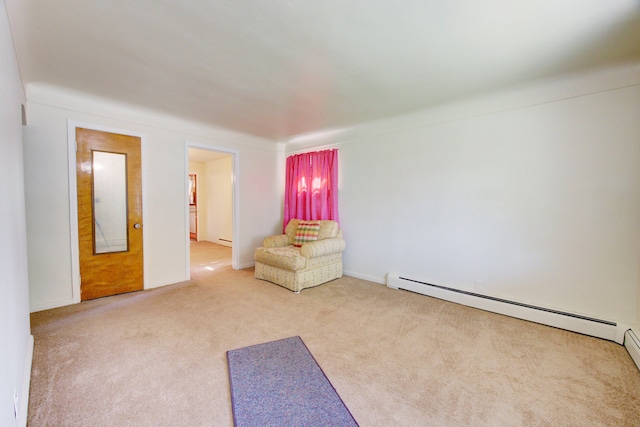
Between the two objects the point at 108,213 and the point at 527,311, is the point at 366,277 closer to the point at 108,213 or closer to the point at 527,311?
the point at 527,311

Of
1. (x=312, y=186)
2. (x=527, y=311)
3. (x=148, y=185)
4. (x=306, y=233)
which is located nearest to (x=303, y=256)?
(x=306, y=233)

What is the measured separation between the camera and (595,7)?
5.27 feet

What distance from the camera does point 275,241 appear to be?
14.0 ft

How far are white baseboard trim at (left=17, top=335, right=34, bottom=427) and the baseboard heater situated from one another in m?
3.55

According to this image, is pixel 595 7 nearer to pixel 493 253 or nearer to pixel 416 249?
pixel 493 253

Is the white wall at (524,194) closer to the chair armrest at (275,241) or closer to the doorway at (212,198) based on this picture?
the chair armrest at (275,241)

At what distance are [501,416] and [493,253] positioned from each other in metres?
1.90

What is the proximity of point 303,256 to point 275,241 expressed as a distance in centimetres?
84

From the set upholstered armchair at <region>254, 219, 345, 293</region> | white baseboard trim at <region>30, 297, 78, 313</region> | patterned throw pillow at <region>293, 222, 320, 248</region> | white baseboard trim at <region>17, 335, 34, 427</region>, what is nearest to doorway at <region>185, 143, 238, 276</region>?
upholstered armchair at <region>254, 219, 345, 293</region>

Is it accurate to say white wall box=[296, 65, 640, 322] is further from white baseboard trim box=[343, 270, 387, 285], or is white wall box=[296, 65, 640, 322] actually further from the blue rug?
the blue rug

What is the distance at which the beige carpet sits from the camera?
152cm

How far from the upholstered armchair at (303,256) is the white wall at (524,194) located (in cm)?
72

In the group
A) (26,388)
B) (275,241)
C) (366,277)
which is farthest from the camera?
(275,241)

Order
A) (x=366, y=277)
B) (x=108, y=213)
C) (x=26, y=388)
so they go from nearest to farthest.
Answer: (x=26, y=388)
(x=108, y=213)
(x=366, y=277)
